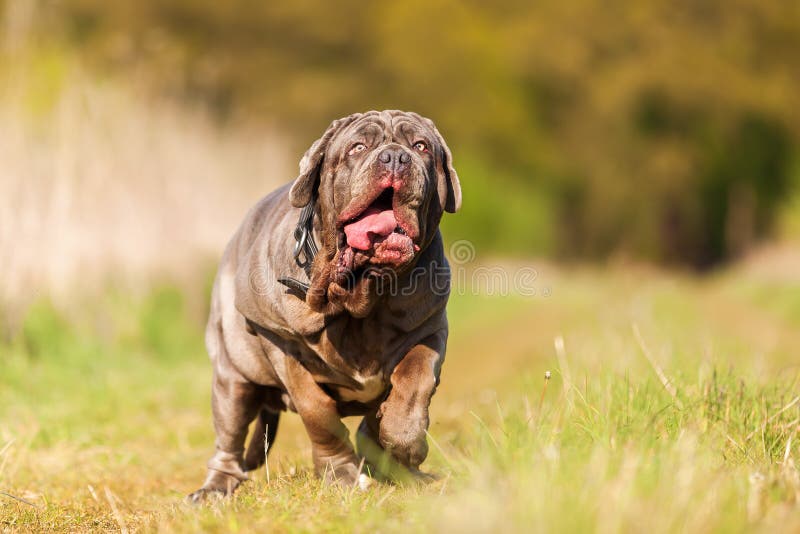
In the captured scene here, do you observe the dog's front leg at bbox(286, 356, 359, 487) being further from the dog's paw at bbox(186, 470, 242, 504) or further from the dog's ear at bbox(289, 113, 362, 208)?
the dog's ear at bbox(289, 113, 362, 208)

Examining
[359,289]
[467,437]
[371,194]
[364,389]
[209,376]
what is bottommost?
[209,376]

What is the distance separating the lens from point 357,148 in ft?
14.4

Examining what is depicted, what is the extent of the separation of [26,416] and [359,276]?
10.4ft

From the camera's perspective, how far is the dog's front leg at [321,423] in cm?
457

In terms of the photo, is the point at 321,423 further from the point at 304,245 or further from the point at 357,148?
→ the point at 357,148

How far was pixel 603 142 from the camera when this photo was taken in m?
24.8

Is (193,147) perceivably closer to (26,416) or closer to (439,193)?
(26,416)

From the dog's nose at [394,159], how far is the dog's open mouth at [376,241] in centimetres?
10

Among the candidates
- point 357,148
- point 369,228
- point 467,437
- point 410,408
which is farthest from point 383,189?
point 467,437

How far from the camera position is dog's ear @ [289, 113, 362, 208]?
4.38 meters

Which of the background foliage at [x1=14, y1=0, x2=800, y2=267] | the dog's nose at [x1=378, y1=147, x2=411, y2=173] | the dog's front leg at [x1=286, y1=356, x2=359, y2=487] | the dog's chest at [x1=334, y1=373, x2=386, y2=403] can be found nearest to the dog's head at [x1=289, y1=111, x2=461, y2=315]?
the dog's nose at [x1=378, y1=147, x2=411, y2=173]

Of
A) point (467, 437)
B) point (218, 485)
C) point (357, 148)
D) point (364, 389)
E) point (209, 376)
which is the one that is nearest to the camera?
point (357, 148)

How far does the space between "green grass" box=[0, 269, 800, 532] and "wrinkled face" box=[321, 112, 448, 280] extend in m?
0.77

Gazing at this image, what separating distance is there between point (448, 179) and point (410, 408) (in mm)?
1049
